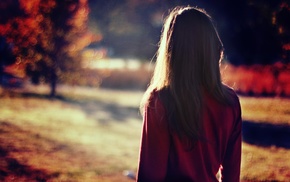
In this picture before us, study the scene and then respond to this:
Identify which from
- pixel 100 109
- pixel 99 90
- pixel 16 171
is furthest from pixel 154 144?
pixel 99 90

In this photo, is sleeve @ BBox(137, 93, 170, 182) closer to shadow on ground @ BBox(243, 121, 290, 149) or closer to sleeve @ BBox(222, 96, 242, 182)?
sleeve @ BBox(222, 96, 242, 182)

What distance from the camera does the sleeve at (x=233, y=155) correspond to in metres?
1.92

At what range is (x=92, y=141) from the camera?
822 centimetres

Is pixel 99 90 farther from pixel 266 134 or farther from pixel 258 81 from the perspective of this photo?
pixel 266 134

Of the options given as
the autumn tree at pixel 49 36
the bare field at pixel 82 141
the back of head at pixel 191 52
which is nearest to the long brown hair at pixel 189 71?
the back of head at pixel 191 52

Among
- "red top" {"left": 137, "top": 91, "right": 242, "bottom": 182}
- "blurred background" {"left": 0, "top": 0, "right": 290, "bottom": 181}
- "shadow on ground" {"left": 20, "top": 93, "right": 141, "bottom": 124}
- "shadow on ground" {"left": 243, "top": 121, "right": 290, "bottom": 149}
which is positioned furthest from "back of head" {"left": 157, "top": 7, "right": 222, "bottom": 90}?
"shadow on ground" {"left": 20, "top": 93, "right": 141, "bottom": 124}

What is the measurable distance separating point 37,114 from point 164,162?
940 cm

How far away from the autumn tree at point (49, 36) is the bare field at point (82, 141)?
1163mm

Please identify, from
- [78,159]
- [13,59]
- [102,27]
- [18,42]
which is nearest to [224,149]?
[78,159]

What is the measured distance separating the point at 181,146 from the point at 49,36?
12458 millimetres

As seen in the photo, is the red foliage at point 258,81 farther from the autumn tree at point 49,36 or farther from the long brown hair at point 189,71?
the long brown hair at point 189,71

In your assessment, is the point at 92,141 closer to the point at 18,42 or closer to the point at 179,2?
the point at 179,2

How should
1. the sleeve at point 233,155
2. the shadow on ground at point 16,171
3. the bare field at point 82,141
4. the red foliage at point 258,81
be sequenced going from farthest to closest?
1. the red foliage at point 258,81
2. the bare field at point 82,141
3. the shadow on ground at point 16,171
4. the sleeve at point 233,155

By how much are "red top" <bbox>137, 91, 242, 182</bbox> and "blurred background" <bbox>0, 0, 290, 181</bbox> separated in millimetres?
2832
